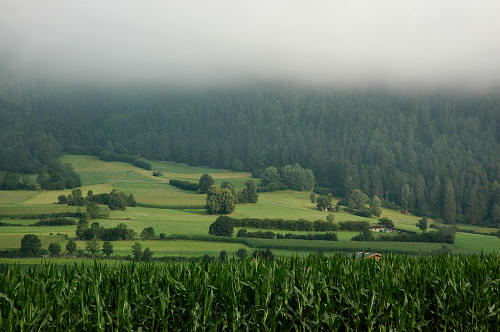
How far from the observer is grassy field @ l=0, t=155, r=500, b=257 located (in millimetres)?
45562

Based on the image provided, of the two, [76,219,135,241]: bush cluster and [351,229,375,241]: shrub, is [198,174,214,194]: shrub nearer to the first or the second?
[76,219,135,241]: bush cluster

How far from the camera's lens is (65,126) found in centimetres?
7556

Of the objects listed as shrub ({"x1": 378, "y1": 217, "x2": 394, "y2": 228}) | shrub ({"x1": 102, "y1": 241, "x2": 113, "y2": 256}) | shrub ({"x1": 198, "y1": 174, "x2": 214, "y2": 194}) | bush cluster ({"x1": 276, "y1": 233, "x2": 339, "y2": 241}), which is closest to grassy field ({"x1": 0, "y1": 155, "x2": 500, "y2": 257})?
bush cluster ({"x1": 276, "y1": 233, "x2": 339, "y2": 241})

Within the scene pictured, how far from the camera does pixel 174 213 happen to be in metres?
57.3

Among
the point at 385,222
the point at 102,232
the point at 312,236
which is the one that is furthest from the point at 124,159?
the point at 385,222

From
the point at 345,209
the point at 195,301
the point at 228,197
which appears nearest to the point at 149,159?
the point at 228,197

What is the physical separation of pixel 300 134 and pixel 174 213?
99.8ft

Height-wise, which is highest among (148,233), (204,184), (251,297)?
(251,297)

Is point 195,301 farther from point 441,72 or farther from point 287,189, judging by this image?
point 441,72

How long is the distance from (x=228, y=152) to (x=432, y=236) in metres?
37.7

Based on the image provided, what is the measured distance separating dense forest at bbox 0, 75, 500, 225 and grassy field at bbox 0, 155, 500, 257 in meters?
4.09

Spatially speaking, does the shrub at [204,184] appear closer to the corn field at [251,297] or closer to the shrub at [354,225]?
the shrub at [354,225]

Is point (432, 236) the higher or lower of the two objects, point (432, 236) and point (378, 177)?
the lower

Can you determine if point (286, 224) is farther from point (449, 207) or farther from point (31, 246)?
point (31, 246)
